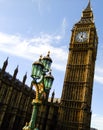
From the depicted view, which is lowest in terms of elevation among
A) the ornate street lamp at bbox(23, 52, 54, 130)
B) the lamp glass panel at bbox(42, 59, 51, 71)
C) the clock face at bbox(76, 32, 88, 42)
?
the ornate street lamp at bbox(23, 52, 54, 130)

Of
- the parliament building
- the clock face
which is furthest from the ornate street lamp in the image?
the clock face

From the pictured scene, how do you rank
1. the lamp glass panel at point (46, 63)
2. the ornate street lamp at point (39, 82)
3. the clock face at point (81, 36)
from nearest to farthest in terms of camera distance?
the ornate street lamp at point (39, 82), the lamp glass panel at point (46, 63), the clock face at point (81, 36)

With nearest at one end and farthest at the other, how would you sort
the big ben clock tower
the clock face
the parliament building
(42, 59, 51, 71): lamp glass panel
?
1. (42, 59, 51, 71): lamp glass panel
2. the parliament building
3. the big ben clock tower
4. the clock face

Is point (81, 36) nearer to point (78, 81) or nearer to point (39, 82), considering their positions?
point (78, 81)

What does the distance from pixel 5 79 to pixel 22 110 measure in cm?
1056

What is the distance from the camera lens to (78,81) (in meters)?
51.1

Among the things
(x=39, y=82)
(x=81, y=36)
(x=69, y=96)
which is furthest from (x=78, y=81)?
→ (x=39, y=82)

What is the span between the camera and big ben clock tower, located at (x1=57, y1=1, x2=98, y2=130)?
155 ft

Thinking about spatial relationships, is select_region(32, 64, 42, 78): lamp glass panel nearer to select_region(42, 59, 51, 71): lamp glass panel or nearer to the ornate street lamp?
the ornate street lamp

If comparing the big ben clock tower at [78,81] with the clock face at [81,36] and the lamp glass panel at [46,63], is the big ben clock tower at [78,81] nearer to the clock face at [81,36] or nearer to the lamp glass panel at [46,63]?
the clock face at [81,36]

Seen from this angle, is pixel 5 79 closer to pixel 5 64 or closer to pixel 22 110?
pixel 5 64

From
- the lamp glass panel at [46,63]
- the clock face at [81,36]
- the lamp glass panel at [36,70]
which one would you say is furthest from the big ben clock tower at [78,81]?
the lamp glass panel at [36,70]

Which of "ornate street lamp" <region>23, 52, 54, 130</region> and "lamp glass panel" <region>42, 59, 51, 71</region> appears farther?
"lamp glass panel" <region>42, 59, 51, 71</region>

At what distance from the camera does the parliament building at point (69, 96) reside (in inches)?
1765
